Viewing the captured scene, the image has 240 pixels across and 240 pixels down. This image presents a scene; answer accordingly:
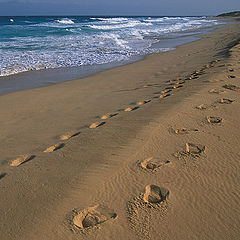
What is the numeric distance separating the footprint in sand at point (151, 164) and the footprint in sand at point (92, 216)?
607mm

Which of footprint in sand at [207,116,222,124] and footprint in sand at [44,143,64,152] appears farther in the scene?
footprint in sand at [207,116,222,124]

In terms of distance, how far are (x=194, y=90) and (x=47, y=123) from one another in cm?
280

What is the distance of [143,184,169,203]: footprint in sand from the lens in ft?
5.79

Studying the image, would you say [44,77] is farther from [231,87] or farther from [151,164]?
[151,164]

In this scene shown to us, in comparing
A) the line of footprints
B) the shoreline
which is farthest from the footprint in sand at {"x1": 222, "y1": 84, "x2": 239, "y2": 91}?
the shoreline

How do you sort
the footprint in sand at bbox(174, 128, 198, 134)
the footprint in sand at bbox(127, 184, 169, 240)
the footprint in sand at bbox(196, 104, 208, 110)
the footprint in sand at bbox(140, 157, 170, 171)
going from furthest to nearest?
1. the footprint in sand at bbox(196, 104, 208, 110)
2. the footprint in sand at bbox(174, 128, 198, 134)
3. the footprint in sand at bbox(140, 157, 170, 171)
4. the footprint in sand at bbox(127, 184, 169, 240)

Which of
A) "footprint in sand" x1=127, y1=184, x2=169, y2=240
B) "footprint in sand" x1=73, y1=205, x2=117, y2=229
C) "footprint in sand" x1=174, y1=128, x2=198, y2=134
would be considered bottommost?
"footprint in sand" x1=73, y1=205, x2=117, y2=229

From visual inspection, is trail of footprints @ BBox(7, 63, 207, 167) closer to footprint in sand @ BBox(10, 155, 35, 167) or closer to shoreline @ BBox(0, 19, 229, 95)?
footprint in sand @ BBox(10, 155, 35, 167)

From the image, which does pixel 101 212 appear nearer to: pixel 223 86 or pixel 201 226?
pixel 201 226

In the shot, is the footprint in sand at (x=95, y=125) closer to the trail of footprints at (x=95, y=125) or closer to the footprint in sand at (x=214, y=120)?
the trail of footprints at (x=95, y=125)

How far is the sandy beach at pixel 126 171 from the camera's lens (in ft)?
5.16

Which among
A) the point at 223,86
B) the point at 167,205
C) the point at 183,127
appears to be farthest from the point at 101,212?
the point at 223,86

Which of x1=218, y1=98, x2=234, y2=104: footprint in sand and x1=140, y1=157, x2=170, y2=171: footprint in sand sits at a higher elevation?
x1=218, y1=98, x2=234, y2=104: footprint in sand

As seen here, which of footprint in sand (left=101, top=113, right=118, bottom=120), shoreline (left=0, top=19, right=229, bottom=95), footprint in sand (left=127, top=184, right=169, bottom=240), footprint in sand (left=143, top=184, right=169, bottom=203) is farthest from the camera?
shoreline (left=0, top=19, right=229, bottom=95)
